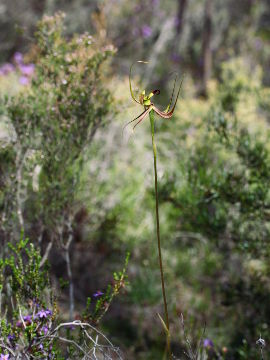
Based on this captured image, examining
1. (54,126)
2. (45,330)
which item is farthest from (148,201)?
(45,330)

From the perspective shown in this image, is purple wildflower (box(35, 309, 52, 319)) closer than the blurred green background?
Yes

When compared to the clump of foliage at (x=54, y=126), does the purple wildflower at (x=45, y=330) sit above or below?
below

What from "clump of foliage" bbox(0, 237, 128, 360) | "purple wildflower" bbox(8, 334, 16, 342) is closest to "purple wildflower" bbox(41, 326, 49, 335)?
"clump of foliage" bbox(0, 237, 128, 360)

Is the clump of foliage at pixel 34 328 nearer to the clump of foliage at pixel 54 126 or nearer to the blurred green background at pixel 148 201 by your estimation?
the blurred green background at pixel 148 201

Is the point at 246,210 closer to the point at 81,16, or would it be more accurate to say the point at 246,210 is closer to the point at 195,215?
the point at 195,215

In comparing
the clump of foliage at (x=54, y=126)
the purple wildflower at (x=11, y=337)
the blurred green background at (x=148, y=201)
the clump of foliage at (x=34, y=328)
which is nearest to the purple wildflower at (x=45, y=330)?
the clump of foliage at (x=34, y=328)

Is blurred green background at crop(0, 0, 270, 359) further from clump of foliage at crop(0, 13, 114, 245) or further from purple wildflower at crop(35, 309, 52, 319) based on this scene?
purple wildflower at crop(35, 309, 52, 319)

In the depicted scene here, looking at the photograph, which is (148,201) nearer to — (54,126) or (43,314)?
(54,126)

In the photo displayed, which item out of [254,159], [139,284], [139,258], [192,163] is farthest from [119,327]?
[254,159]
